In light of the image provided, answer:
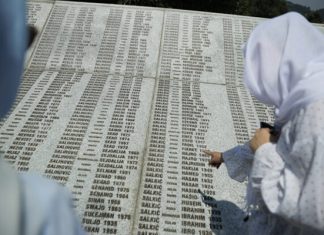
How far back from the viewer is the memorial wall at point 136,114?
3.22 metres

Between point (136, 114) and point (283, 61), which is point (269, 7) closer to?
point (136, 114)

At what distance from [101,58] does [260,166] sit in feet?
11.5

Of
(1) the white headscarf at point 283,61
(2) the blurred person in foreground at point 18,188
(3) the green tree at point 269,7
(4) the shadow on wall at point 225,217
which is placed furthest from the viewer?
(3) the green tree at point 269,7

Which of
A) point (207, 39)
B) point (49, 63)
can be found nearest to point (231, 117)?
point (207, 39)

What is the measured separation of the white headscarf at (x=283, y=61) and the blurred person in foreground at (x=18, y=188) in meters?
1.20

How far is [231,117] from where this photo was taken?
433 cm

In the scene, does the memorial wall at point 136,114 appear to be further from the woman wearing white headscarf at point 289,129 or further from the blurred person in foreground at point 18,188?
the blurred person in foreground at point 18,188

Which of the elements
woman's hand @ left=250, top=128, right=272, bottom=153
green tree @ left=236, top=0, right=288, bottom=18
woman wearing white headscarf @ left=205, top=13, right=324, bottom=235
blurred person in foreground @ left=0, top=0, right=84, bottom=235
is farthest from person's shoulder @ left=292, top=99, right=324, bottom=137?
green tree @ left=236, top=0, right=288, bottom=18

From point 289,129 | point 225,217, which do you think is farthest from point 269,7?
point 289,129

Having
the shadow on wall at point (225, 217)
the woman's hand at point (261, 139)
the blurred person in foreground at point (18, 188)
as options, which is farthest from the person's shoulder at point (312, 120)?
the shadow on wall at point (225, 217)

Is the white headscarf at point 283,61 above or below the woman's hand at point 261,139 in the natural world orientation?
above

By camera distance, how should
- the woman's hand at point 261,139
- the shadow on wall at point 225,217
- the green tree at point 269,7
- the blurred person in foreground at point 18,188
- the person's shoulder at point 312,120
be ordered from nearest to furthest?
1. the blurred person in foreground at point 18,188
2. the person's shoulder at point 312,120
3. the woman's hand at point 261,139
4. the shadow on wall at point 225,217
5. the green tree at point 269,7

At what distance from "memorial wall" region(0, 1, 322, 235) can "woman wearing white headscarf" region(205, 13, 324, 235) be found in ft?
3.60

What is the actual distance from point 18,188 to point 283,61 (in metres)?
1.40
